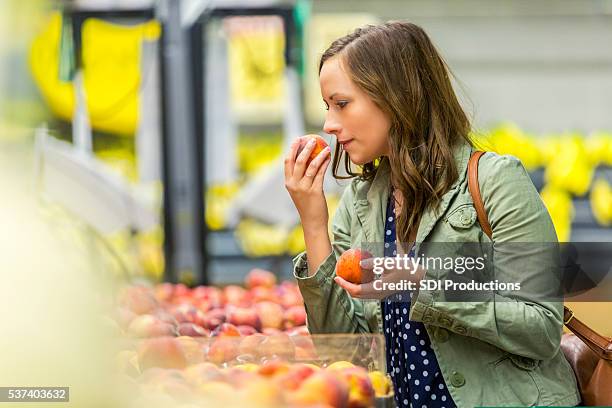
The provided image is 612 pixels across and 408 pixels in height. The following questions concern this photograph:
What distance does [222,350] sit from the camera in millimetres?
1761

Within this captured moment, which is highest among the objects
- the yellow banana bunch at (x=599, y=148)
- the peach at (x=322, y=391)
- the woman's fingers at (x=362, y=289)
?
the yellow banana bunch at (x=599, y=148)

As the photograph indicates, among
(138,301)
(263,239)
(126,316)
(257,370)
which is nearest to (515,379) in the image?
(257,370)

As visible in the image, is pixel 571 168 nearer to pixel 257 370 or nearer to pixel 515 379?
pixel 515 379

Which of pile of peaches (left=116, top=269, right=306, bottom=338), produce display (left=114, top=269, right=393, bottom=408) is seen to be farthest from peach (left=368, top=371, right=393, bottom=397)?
pile of peaches (left=116, top=269, right=306, bottom=338)

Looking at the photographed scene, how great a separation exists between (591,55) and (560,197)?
749mm

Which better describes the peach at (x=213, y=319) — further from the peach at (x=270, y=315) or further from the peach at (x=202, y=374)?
the peach at (x=202, y=374)

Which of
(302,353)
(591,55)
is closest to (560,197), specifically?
(591,55)

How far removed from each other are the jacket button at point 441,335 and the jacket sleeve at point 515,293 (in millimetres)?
78

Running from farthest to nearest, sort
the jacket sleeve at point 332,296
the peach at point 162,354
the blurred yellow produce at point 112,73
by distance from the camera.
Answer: the blurred yellow produce at point 112,73
the jacket sleeve at point 332,296
the peach at point 162,354

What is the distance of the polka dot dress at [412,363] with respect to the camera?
1922 mm

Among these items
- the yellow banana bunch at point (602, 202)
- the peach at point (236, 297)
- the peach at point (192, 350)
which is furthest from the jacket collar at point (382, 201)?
the yellow banana bunch at point (602, 202)

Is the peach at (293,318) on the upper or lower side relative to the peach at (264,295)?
lower

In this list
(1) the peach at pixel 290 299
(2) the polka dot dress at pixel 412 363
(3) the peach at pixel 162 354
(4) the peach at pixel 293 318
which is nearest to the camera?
(3) the peach at pixel 162 354

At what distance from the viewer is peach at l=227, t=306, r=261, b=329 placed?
2941 millimetres
